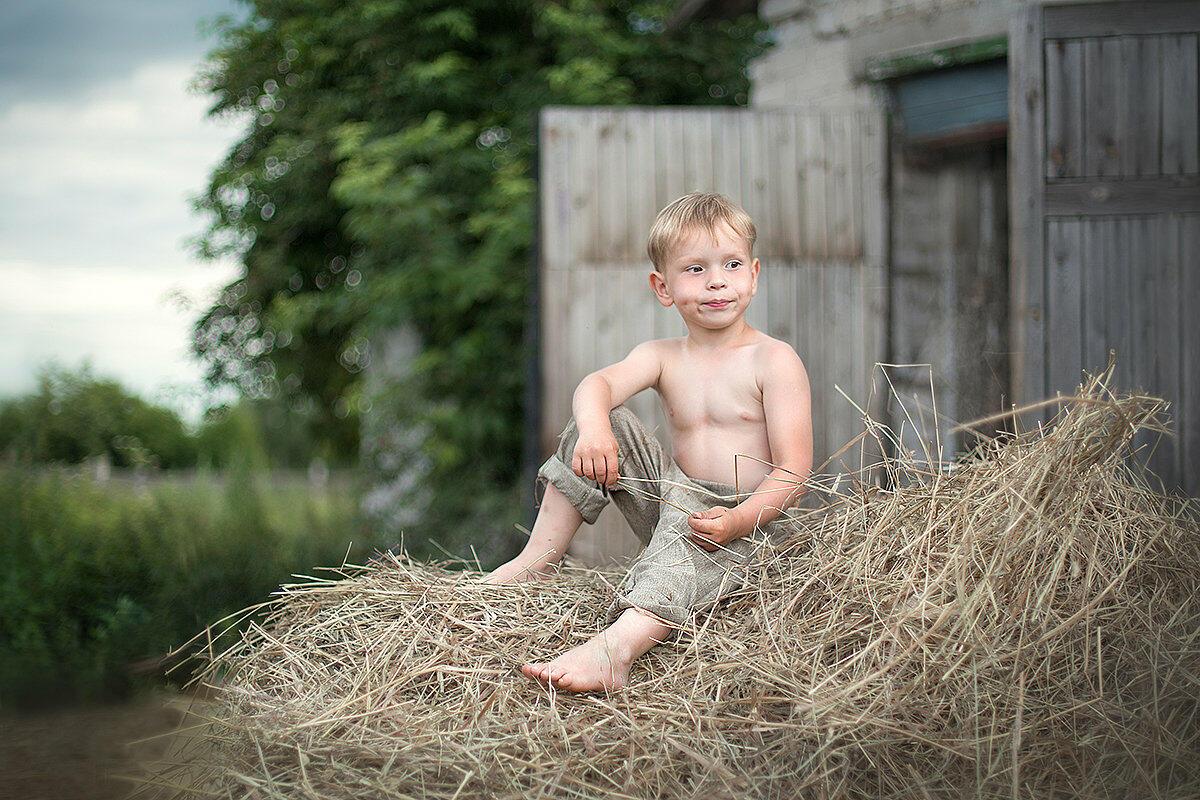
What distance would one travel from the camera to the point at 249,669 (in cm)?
208

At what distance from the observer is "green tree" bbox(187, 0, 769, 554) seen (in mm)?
6297

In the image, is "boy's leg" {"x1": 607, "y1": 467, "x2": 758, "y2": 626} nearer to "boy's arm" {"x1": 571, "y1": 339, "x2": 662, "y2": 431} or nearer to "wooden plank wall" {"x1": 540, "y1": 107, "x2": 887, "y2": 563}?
"boy's arm" {"x1": 571, "y1": 339, "x2": 662, "y2": 431}

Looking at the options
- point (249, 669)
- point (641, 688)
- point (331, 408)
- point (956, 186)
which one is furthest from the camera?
point (331, 408)

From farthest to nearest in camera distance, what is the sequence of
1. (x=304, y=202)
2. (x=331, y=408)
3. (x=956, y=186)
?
(x=331, y=408) < (x=304, y=202) < (x=956, y=186)

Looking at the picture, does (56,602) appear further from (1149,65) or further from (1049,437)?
(1149,65)

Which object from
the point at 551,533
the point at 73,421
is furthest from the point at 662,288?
the point at 73,421

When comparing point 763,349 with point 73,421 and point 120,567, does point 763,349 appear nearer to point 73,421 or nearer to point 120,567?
point 120,567

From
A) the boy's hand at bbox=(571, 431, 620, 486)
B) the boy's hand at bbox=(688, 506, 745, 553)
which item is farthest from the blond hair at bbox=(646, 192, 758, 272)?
the boy's hand at bbox=(688, 506, 745, 553)

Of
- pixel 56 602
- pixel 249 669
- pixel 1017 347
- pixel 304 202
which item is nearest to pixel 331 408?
pixel 304 202

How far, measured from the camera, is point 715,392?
7.87ft

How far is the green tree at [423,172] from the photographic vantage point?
20.7ft

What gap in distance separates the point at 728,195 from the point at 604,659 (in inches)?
114

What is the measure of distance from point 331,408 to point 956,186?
972cm

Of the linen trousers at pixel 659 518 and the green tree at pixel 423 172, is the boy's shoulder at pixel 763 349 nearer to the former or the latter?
the linen trousers at pixel 659 518
